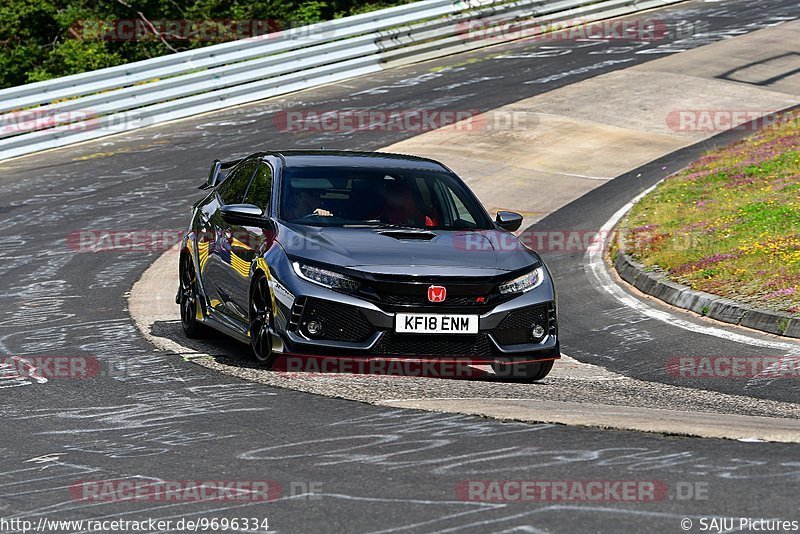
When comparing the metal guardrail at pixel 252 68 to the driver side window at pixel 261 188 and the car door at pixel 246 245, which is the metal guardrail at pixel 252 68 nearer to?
the driver side window at pixel 261 188

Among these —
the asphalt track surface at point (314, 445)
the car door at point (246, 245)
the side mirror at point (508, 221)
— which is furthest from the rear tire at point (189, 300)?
the side mirror at point (508, 221)

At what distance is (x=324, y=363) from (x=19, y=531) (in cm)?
378

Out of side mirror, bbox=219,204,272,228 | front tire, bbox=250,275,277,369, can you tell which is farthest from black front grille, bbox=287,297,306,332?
side mirror, bbox=219,204,272,228

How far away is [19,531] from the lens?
5469 mm

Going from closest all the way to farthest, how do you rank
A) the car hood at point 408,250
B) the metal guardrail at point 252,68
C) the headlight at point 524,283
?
1. the car hood at point 408,250
2. the headlight at point 524,283
3. the metal guardrail at point 252,68

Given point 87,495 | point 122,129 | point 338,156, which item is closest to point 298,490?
point 87,495

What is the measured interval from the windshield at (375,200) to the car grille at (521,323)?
1.12 metres

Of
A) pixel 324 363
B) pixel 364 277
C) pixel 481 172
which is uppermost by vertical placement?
pixel 364 277

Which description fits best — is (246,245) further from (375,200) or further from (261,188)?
(375,200)

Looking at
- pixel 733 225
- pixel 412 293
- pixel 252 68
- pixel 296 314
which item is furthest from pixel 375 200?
pixel 252 68

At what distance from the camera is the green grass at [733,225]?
41.9 feet

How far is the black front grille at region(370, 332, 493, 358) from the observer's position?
29.3 feet

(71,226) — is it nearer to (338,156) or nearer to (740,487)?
(338,156)

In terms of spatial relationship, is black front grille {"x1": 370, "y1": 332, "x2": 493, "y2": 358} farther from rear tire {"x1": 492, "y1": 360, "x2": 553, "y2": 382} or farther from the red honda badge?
rear tire {"x1": 492, "y1": 360, "x2": 553, "y2": 382}
